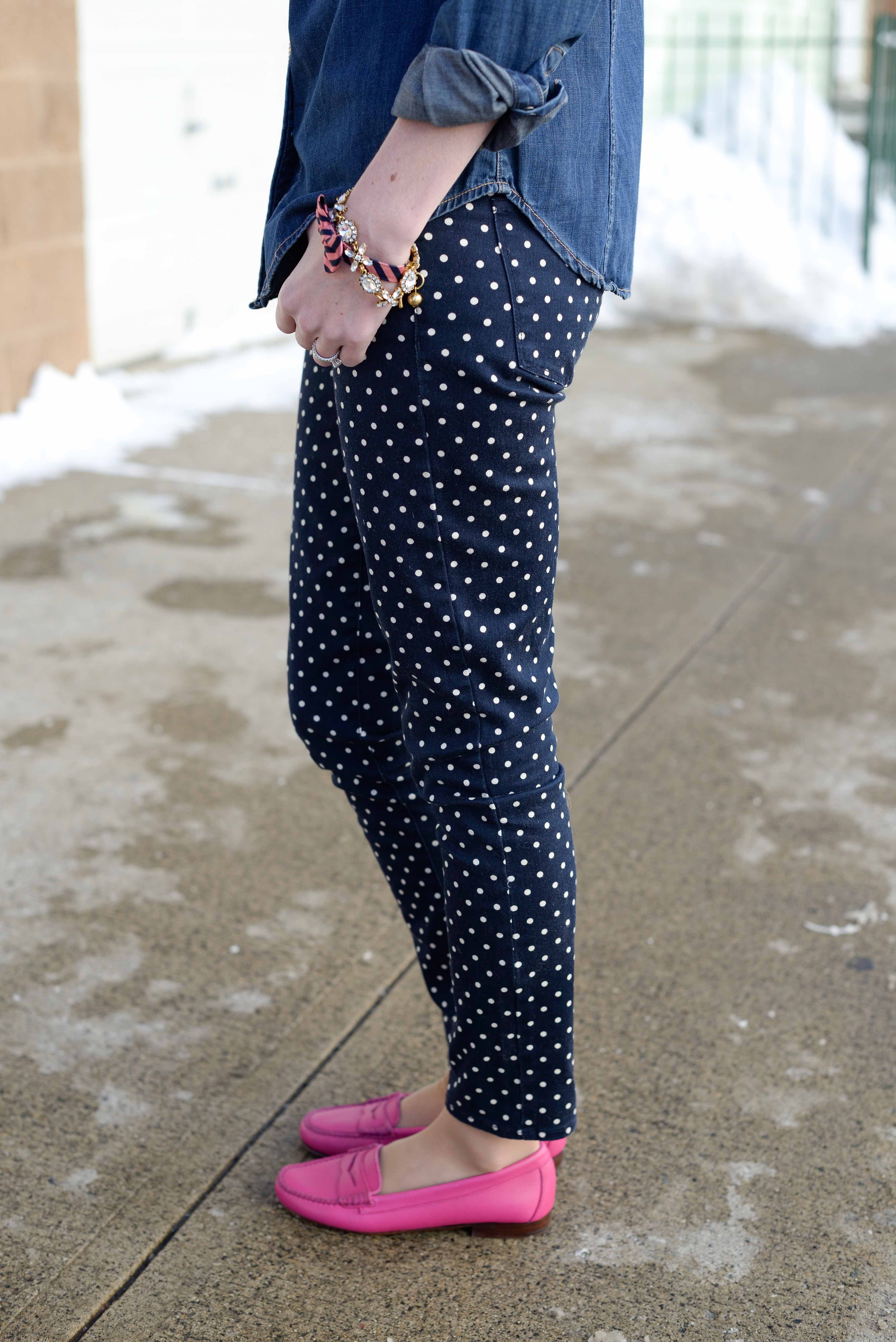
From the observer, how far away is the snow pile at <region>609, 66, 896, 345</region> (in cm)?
709

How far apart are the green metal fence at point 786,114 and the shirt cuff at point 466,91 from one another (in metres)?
7.37

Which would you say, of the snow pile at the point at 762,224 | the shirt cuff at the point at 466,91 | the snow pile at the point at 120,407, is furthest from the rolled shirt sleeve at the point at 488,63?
the snow pile at the point at 762,224

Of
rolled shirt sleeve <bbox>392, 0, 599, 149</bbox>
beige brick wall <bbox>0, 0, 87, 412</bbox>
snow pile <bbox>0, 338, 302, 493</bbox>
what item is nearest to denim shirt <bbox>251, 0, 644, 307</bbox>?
rolled shirt sleeve <bbox>392, 0, 599, 149</bbox>

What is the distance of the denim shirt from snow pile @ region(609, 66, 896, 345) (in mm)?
5621

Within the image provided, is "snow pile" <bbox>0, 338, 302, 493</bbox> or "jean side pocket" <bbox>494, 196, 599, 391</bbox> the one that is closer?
"jean side pocket" <bbox>494, 196, 599, 391</bbox>

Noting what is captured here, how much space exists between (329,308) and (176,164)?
5006mm

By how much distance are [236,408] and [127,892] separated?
127 inches

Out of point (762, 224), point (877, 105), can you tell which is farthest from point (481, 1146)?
point (877, 105)

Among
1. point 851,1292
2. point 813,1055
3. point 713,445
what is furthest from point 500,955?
point 713,445

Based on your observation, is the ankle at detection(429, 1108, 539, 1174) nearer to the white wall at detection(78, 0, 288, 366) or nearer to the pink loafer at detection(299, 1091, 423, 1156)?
the pink loafer at detection(299, 1091, 423, 1156)

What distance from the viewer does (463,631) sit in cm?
123

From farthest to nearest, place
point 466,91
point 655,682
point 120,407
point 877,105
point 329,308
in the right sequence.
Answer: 1. point 877,105
2. point 120,407
3. point 655,682
4. point 329,308
5. point 466,91

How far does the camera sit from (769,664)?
302cm

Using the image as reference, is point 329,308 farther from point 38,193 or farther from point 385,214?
→ point 38,193
